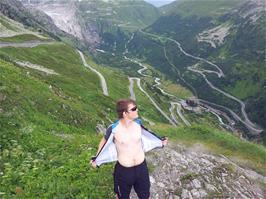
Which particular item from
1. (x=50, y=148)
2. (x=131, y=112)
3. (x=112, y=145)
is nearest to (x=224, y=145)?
(x=50, y=148)

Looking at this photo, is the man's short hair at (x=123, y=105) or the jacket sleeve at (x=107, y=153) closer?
the man's short hair at (x=123, y=105)

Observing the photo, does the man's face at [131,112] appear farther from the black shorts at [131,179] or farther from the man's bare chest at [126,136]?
the black shorts at [131,179]

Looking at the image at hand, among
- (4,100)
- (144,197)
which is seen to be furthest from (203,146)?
(144,197)

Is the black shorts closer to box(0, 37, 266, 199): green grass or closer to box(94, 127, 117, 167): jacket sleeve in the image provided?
box(94, 127, 117, 167): jacket sleeve

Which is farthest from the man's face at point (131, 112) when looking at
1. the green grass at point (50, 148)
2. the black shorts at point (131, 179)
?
the green grass at point (50, 148)

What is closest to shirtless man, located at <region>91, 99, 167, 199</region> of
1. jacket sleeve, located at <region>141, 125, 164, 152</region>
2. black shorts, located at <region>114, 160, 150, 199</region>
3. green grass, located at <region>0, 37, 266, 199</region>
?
black shorts, located at <region>114, 160, 150, 199</region>

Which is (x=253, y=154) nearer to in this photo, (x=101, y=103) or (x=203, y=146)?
(x=203, y=146)

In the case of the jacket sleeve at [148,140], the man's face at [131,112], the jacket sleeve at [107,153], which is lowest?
the jacket sleeve at [107,153]
